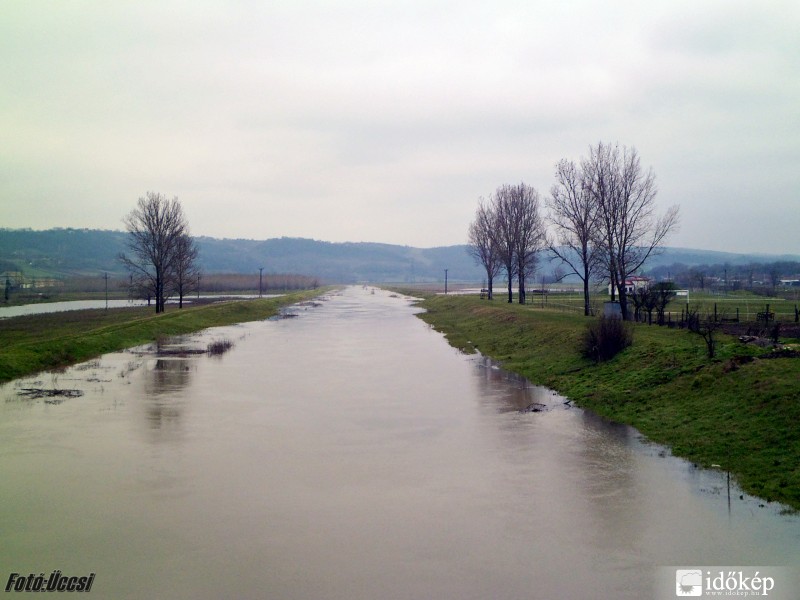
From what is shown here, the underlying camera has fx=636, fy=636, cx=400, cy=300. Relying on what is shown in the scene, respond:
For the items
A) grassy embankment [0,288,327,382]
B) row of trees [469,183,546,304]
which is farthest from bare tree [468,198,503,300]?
grassy embankment [0,288,327,382]

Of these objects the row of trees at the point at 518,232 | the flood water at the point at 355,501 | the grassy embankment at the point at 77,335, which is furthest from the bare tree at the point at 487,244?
the flood water at the point at 355,501

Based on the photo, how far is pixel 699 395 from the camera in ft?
59.1

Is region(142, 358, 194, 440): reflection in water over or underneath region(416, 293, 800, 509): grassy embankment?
underneath

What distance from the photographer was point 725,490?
12.4m

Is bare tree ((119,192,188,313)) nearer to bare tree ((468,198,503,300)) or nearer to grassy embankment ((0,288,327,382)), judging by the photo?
grassy embankment ((0,288,327,382))

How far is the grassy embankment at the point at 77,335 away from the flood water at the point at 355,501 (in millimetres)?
7070

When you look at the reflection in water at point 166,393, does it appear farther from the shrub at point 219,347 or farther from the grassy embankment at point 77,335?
the grassy embankment at point 77,335

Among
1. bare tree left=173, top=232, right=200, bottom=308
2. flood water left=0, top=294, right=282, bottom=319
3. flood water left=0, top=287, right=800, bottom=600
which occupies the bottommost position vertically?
flood water left=0, top=287, right=800, bottom=600

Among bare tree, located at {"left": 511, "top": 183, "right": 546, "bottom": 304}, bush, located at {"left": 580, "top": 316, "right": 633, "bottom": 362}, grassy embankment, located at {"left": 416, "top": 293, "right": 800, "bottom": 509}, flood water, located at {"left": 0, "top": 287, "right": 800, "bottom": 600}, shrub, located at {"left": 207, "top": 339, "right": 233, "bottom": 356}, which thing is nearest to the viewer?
flood water, located at {"left": 0, "top": 287, "right": 800, "bottom": 600}

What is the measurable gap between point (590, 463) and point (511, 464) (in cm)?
181

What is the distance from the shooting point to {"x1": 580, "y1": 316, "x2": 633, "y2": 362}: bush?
84.4 ft

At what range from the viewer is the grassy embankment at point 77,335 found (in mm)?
28844

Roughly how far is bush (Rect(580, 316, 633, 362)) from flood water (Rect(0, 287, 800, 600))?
174 inches

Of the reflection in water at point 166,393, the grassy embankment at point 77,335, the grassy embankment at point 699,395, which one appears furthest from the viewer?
the grassy embankment at point 77,335
